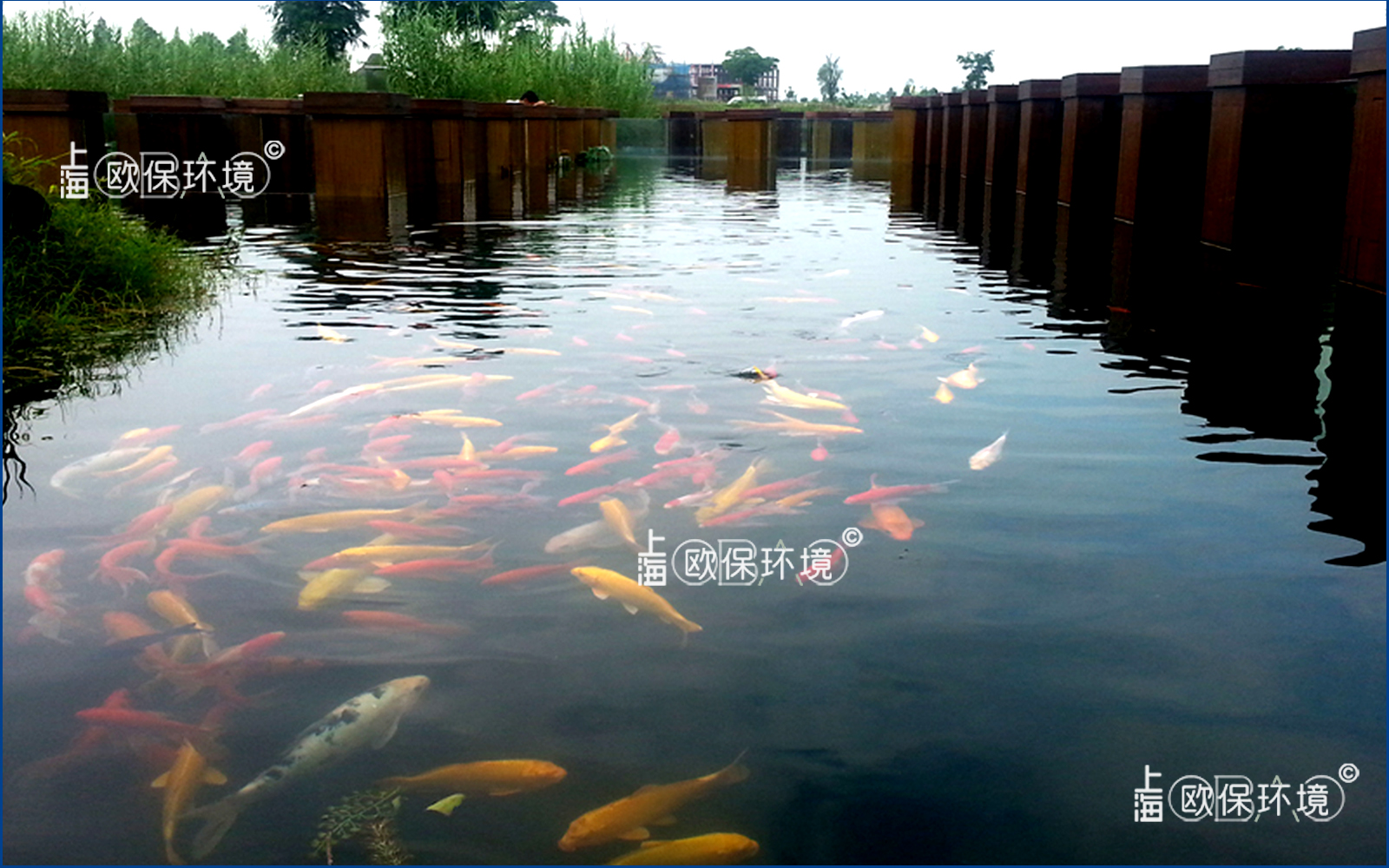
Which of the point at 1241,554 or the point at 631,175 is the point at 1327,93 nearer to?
the point at 1241,554

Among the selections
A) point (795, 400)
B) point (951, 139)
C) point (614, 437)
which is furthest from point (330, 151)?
point (951, 139)

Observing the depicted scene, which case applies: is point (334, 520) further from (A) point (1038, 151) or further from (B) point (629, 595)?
(A) point (1038, 151)

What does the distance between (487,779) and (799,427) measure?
2773 millimetres

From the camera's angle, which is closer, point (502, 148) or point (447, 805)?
point (447, 805)

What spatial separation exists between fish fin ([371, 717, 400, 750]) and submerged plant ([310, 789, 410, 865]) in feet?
0.57

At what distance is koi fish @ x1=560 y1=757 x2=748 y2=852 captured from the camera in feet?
7.84

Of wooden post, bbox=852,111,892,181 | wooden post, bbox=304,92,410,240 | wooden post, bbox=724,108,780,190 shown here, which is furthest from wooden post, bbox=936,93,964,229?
wooden post, bbox=304,92,410,240

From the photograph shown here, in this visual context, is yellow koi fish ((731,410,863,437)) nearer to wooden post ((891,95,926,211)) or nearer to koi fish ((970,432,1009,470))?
koi fish ((970,432,1009,470))

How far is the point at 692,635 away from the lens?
10.7 feet

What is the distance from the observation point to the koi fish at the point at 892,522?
396 centimetres

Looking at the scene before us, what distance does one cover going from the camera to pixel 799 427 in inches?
202

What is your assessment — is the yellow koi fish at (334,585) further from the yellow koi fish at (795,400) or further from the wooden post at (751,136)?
the wooden post at (751,136)

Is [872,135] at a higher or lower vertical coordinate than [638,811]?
higher

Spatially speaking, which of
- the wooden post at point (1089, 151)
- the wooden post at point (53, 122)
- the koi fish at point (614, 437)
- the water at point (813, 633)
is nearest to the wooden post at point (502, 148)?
the wooden post at point (53, 122)
